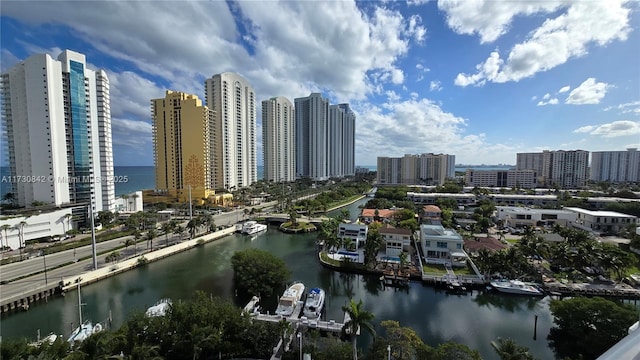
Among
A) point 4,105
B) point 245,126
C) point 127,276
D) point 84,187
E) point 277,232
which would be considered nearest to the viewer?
point 127,276

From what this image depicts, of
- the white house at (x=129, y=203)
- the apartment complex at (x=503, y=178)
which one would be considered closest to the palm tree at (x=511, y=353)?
the white house at (x=129, y=203)

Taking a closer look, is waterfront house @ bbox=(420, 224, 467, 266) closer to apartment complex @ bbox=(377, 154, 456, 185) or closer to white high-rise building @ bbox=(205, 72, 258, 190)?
white high-rise building @ bbox=(205, 72, 258, 190)

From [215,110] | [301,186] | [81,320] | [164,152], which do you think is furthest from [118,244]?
[301,186]

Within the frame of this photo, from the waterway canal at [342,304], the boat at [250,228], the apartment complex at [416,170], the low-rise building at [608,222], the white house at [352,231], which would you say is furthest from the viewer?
the apartment complex at [416,170]

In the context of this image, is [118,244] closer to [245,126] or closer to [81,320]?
[81,320]

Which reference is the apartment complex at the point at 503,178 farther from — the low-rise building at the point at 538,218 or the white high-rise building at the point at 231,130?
the white high-rise building at the point at 231,130

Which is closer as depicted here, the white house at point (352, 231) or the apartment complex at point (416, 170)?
the white house at point (352, 231)

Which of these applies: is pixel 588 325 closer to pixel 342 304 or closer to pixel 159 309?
pixel 342 304
